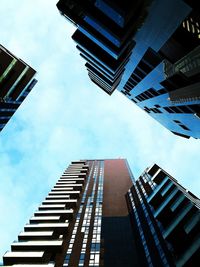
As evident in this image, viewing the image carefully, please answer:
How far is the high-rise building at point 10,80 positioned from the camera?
137 feet

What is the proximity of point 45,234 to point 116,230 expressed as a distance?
1775 cm

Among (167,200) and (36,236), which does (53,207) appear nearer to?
(36,236)

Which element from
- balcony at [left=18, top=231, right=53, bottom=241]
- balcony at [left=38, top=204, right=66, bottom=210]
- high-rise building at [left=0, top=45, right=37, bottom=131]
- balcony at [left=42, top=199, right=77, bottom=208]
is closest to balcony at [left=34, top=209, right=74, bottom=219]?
balcony at [left=38, top=204, right=66, bottom=210]

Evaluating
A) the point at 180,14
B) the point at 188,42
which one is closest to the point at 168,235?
the point at 188,42

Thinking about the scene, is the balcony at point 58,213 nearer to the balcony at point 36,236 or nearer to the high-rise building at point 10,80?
the balcony at point 36,236

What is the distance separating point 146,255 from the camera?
4362cm

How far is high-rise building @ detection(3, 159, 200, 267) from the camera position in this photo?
118 ft

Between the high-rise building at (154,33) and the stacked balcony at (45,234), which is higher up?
the high-rise building at (154,33)

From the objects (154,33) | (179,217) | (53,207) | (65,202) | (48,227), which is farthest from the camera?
(65,202)

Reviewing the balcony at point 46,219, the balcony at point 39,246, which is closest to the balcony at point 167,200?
the balcony at point 39,246

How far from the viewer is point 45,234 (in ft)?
150

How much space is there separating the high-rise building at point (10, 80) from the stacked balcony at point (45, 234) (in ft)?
78.9

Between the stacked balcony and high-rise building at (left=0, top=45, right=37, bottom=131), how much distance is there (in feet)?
78.9

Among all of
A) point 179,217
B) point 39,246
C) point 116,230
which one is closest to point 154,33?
point 179,217
